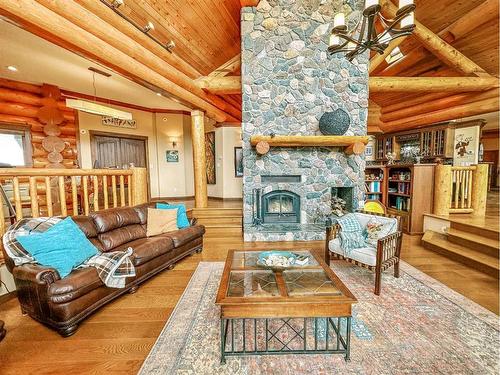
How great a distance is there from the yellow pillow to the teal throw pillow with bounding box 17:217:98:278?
1.01 meters

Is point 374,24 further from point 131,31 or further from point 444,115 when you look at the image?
point 444,115

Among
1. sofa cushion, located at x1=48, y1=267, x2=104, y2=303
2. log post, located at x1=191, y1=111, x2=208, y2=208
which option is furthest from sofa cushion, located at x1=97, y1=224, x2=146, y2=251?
log post, located at x1=191, y1=111, x2=208, y2=208

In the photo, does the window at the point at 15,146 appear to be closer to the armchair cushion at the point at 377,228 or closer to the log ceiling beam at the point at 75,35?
the log ceiling beam at the point at 75,35

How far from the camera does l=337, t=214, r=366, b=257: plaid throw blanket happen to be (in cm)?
282

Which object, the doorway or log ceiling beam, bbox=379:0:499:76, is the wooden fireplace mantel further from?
the doorway

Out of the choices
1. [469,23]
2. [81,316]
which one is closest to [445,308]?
[81,316]

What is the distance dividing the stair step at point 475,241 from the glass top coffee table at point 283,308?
2.68 m

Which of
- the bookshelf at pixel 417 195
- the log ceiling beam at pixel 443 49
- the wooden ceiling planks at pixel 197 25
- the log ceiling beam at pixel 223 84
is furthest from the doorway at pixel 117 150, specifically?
the log ceiling beam at pixel 443 49

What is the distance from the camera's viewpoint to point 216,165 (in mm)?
7102

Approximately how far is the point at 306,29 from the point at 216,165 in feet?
13.8

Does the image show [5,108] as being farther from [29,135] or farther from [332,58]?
[332,58]

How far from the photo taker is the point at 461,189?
4.51 meters

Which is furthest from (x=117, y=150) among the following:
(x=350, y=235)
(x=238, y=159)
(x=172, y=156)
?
(x=350, y=235)

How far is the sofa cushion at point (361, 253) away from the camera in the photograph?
8.35 feet
